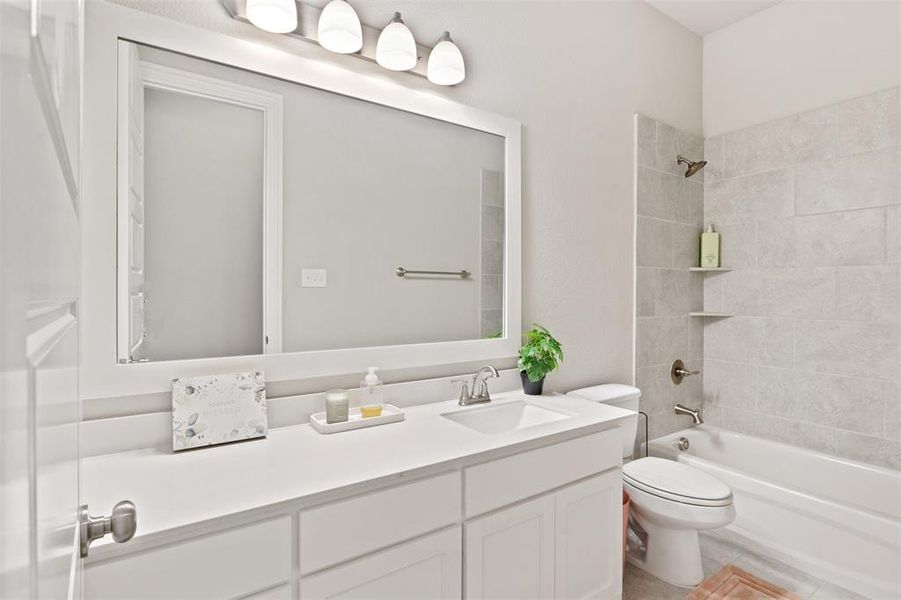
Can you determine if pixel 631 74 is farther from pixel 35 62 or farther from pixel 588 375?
pixel 35 62

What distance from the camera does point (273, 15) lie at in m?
1.36

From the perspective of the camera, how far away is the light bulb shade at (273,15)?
1.34 m

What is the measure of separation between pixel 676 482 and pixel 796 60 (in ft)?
7.57

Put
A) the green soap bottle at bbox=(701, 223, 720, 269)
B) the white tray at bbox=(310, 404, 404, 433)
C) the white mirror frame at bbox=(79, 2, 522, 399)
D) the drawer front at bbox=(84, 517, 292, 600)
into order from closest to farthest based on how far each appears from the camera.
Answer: the drawer front at bbox=(84, 517, 292, 600) < the white mirror frame at bbox=(79, 2, 522, 399) < the white tray at bbox=(310, 404, 404, 433) < the green soap bottle at bbox=(701, 223, 720, 269)

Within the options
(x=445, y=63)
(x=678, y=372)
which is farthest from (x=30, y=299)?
(x=678, y=372)

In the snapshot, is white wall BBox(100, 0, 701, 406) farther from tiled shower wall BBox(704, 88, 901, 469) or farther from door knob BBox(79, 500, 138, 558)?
door knob BBox(79, 500, 138, 558)

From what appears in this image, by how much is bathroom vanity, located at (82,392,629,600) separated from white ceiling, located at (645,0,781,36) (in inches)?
Answer: 91.4

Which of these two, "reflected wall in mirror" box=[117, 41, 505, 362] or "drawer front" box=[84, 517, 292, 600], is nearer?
"drawer front" box=[84, 517, 292, 600]

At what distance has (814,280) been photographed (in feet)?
7.96

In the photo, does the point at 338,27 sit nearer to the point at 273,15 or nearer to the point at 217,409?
the point at 273,15

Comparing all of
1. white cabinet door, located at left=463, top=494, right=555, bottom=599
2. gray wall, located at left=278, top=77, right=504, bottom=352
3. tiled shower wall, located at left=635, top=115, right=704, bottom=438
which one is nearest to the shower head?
tiled shower wall, located at left=635, top=115, right=704, bottom=438

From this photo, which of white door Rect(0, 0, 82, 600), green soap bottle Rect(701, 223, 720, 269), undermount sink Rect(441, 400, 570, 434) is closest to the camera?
white door Rect(0, 0, 82, 600)

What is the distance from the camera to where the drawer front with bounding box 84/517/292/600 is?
32.5 inches

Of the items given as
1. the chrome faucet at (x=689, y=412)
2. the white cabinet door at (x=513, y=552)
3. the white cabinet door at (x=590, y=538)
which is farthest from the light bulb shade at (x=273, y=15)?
the chrome faucet at (x=689, y=412)
